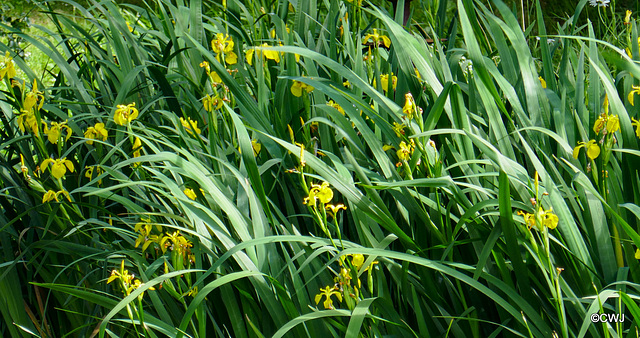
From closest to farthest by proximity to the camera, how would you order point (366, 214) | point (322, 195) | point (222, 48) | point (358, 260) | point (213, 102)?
point (322, 195) < point (358, 260) < point (366, 214) < point (213, 102) < point (222, 48)

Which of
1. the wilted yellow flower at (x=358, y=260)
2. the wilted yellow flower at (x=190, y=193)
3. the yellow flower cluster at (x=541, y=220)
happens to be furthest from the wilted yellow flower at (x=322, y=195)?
the wilted yellow flower at (x=190, y=193)

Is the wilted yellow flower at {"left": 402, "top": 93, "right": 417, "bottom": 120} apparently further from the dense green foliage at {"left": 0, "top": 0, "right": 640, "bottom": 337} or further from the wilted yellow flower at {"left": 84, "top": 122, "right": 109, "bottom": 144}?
the wilted yellow flower at {"left": 84, "top": 122, "right": 109, "bottom": 144}

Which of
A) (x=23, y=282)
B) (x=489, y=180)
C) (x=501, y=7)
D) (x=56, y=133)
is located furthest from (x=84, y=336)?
(x=501, y=7)

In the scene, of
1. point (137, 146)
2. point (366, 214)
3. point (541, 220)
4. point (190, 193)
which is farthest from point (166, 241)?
point (541, 220)

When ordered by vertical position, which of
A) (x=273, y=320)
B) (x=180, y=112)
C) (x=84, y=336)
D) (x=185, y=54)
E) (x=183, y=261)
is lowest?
(x=84, y=336)

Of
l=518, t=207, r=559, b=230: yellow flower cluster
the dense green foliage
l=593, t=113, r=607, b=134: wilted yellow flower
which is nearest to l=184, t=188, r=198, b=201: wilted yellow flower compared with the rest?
the dense green foliage

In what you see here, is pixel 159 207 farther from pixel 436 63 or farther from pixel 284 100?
pixel 436 63

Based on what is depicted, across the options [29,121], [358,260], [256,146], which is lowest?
[358,260]

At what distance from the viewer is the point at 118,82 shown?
1892 mm

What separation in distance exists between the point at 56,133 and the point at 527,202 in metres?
1.08

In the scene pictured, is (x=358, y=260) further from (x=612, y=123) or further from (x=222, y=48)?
(x=222, y=48)

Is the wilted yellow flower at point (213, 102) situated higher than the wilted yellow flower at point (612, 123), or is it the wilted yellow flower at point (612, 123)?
the wilted yellow flower at point (213, 102)

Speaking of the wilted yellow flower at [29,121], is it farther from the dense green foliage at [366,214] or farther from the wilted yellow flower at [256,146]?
the wilted yellow flower at [256,146]

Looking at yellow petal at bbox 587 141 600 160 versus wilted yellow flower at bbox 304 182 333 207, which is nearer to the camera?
wilted yellow flower at bbox 304 182 333 207
